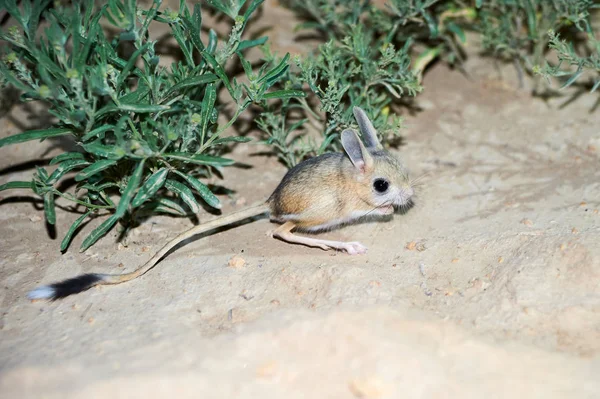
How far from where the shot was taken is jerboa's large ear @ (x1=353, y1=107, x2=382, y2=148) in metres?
4.38

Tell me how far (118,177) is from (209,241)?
2.49 ft

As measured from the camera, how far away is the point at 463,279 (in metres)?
3.78

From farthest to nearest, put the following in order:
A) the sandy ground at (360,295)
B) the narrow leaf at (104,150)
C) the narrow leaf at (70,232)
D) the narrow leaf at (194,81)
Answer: the narrow leaf at (70,232), the narrow leaf at (194,81), the narrow leaf at (104,150), the sandy ground at (360,295)

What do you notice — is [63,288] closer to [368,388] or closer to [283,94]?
[283,94]

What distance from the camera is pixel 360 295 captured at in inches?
140

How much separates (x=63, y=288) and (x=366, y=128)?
2.27 metres

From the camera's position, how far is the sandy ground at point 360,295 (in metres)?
2.93

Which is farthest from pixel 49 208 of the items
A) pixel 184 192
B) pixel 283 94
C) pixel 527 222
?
pixel 527 222

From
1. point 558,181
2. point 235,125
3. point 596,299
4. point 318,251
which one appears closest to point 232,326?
point 318,251

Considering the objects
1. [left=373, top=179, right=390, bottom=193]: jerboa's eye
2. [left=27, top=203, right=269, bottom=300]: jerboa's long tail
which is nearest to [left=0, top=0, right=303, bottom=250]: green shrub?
[left=27, top=203, right=269, bottom=300]: jerboa's long tail

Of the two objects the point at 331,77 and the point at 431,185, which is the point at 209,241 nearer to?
the point at 331,77

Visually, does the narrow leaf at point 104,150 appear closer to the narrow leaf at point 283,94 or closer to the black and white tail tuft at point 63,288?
the black and white tail tuft at point 63,288

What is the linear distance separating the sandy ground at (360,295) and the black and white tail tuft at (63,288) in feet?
0.23

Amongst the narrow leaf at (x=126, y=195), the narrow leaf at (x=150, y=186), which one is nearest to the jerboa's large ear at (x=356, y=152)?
the narrow leaf at (x=150, y=186)
